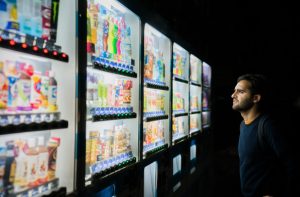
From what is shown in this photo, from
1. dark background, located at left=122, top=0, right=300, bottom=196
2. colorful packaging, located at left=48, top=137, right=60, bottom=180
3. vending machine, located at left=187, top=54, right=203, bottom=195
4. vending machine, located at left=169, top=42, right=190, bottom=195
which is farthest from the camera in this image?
dark background, located at left=122, top=0, right=300, bottom=196

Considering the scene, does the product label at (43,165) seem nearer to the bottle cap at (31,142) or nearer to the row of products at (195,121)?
the bottle cap at (31,142)

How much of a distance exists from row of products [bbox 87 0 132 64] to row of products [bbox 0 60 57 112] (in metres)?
0.42

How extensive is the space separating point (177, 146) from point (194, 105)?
4.78ft

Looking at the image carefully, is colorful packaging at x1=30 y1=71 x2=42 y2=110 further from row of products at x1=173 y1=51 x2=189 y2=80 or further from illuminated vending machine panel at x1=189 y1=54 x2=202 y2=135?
illuminated vending machine panel at x1=189 y1=54 x2=202 y2=135

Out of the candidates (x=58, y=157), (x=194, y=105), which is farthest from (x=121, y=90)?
(x=194, y=105)

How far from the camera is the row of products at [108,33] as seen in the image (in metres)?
2.09

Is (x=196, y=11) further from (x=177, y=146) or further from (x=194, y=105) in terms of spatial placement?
(x=177, y=146)

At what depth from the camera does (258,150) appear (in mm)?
2098

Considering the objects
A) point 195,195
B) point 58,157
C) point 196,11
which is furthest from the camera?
point 196,11

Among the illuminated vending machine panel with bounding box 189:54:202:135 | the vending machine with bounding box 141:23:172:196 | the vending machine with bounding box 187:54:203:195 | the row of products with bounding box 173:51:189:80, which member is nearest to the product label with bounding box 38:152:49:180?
the vending machine with bounding box 141:23:172:196

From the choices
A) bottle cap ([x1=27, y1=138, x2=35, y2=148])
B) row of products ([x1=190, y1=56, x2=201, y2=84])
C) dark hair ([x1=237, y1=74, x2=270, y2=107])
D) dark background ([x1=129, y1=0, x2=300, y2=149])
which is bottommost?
bottle cap ([x1=27, y1=138, x2=35, y2=148])

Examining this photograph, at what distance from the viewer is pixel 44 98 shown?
5.43 ft

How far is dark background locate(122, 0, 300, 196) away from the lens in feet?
16.7

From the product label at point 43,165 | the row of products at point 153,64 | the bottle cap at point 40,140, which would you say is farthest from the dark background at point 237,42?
the product label at point 43,165
